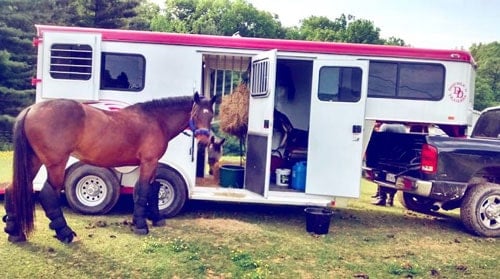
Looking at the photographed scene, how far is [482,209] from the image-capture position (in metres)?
6.70

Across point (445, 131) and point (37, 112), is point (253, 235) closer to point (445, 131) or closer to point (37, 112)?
point (37, 112)

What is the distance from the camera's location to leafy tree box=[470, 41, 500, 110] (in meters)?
33.6

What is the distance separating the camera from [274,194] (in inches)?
268

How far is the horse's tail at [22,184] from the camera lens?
5090mm

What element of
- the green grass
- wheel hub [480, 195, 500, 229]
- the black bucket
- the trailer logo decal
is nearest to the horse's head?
the black bucket

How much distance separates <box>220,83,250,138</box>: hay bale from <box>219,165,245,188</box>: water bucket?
0.86 meters

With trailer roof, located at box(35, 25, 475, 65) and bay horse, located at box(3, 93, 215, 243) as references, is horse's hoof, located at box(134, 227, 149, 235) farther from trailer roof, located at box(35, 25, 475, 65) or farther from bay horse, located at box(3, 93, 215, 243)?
trailer roof, located at box(35, 25, 475, 65)

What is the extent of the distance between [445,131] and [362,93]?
6.33 ft

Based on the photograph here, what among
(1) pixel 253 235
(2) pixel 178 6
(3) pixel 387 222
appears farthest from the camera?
(2) pixel 178 6

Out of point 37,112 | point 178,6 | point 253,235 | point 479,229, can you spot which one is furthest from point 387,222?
point 178,6

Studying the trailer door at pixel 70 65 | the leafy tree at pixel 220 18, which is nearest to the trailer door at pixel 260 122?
the trailer door at pixel 70 65

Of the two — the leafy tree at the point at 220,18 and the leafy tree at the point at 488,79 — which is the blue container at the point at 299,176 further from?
the leafy tree at the point at 220,18

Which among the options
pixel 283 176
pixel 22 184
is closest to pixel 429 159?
pixel 283 176

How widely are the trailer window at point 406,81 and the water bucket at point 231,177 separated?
240 cm
